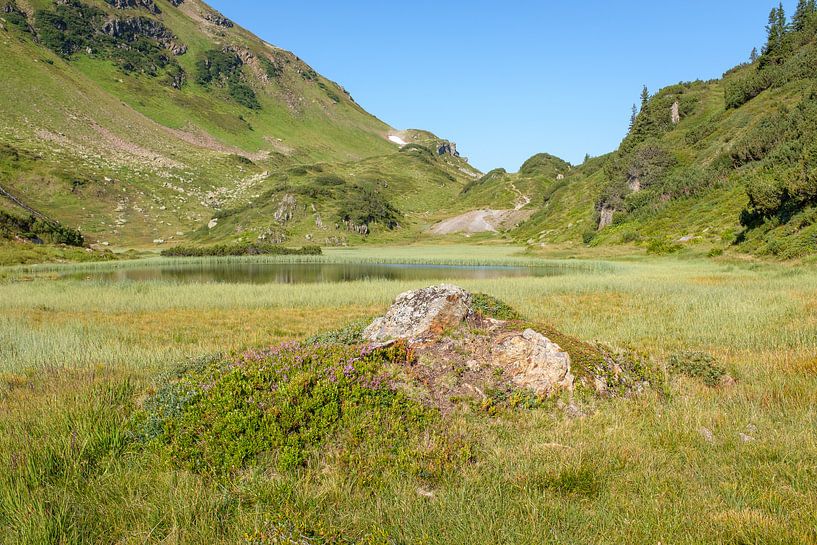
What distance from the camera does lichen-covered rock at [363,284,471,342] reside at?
32.4 feet

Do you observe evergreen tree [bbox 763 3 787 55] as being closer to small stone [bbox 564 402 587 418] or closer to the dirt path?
the dirt path

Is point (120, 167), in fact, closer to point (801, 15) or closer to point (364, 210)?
point (364, 210)

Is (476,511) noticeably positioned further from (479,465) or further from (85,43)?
(85,43)

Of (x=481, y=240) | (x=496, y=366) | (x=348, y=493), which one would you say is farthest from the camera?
(x=481, y=240)

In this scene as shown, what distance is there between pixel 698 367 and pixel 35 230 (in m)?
74.6

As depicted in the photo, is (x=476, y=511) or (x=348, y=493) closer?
(x=476, y=511)

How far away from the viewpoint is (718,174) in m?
62.2

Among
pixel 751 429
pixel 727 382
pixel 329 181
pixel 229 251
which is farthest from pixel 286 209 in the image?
pixel 751 429

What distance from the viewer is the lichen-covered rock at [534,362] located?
838 centimetres

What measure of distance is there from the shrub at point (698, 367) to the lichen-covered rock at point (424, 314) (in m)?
5.24

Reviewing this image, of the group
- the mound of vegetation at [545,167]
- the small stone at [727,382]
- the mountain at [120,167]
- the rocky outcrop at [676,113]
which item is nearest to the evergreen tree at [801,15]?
the rocky outcrop at [676,113]

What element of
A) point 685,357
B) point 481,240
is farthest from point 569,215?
point 685,357

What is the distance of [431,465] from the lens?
5.84 m

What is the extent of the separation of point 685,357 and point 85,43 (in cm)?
26514
